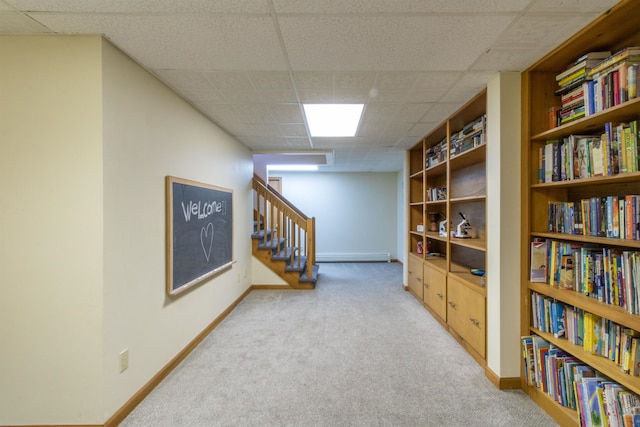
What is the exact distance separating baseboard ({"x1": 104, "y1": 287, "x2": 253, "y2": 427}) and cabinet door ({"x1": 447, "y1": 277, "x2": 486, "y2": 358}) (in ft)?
8.68

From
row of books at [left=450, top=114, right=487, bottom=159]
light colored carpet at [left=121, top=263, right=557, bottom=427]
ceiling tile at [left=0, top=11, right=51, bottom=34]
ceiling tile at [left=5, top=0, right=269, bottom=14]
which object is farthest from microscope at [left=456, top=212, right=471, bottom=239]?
ceiling tile at [left=0, top=11, right=51, bottom=34]

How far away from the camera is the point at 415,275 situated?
13.7 ft

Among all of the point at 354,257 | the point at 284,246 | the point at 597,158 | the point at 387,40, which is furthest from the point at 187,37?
the point at 354,257

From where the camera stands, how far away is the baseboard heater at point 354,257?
7141mm

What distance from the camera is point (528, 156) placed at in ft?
6.50

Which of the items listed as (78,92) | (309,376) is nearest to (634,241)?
(309,376)

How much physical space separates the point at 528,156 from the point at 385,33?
139 cm

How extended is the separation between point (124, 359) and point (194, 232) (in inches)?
45.4

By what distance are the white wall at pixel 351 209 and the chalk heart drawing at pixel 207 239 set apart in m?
4.29

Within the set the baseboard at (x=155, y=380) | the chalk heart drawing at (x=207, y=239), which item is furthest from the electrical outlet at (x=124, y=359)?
the chalk heart drawing at (x=207, y=239)

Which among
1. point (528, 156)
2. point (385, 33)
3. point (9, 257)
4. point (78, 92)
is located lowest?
point (9, 257)

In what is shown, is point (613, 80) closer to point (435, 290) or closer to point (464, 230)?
point (464, 230)

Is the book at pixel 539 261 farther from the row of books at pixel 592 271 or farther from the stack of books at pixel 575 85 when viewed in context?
the stack of books at pixel 575 85

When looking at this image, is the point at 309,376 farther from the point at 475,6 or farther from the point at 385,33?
the point at 475,6
